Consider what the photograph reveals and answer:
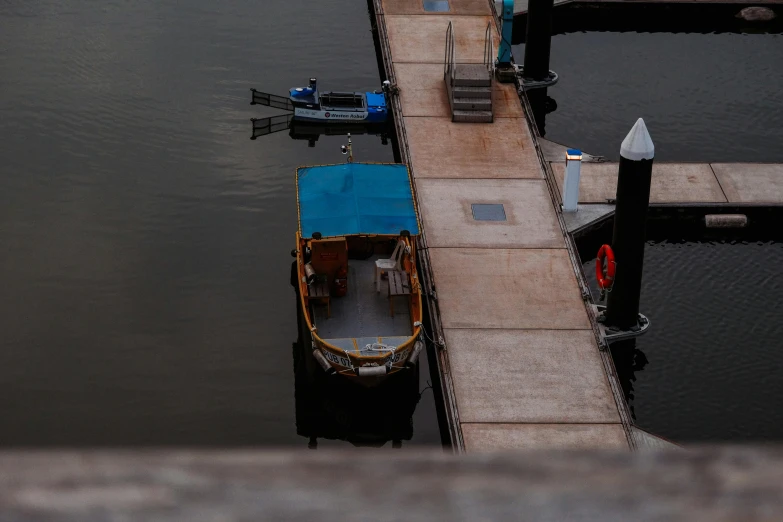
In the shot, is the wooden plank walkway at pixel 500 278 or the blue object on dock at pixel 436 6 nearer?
the wooden plank walkway at pixel 500 278

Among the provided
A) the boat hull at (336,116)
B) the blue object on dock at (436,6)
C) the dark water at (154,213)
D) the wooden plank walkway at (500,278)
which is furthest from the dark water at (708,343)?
the blue object on dock at (436,6)

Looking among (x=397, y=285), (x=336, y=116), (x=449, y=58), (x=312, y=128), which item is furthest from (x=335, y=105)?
(x=397, y=285)

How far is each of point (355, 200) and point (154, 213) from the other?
359 inches

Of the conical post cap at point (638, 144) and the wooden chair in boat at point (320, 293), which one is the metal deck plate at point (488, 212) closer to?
the wooden chair in boat at point (320, 293)

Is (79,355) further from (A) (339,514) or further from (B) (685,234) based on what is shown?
(A) (339,514)

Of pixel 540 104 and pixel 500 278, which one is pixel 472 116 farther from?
pixel 500 278

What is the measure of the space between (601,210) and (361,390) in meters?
11.1

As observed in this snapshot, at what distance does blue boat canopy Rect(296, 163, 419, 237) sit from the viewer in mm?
30547

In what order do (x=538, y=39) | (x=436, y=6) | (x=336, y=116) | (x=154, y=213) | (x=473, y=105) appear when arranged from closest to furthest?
1. (x=154, y=213)
2. (x=473, y=105)
3. (x=538, y=39)
4. (x=336, y=116)
5. (x=436, y=6)

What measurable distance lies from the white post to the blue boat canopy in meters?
4.99

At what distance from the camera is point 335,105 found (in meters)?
43.5

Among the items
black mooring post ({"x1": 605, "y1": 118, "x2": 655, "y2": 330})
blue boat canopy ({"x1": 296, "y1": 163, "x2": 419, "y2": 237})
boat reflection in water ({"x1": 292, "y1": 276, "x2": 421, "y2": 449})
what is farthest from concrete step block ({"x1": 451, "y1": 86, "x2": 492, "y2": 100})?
boat reflection in water ({"x1": 292, "y1": 276, "x2": 421, "y2": 449})

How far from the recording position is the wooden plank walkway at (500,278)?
26.5 metres

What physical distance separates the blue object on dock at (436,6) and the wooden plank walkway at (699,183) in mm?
13232
